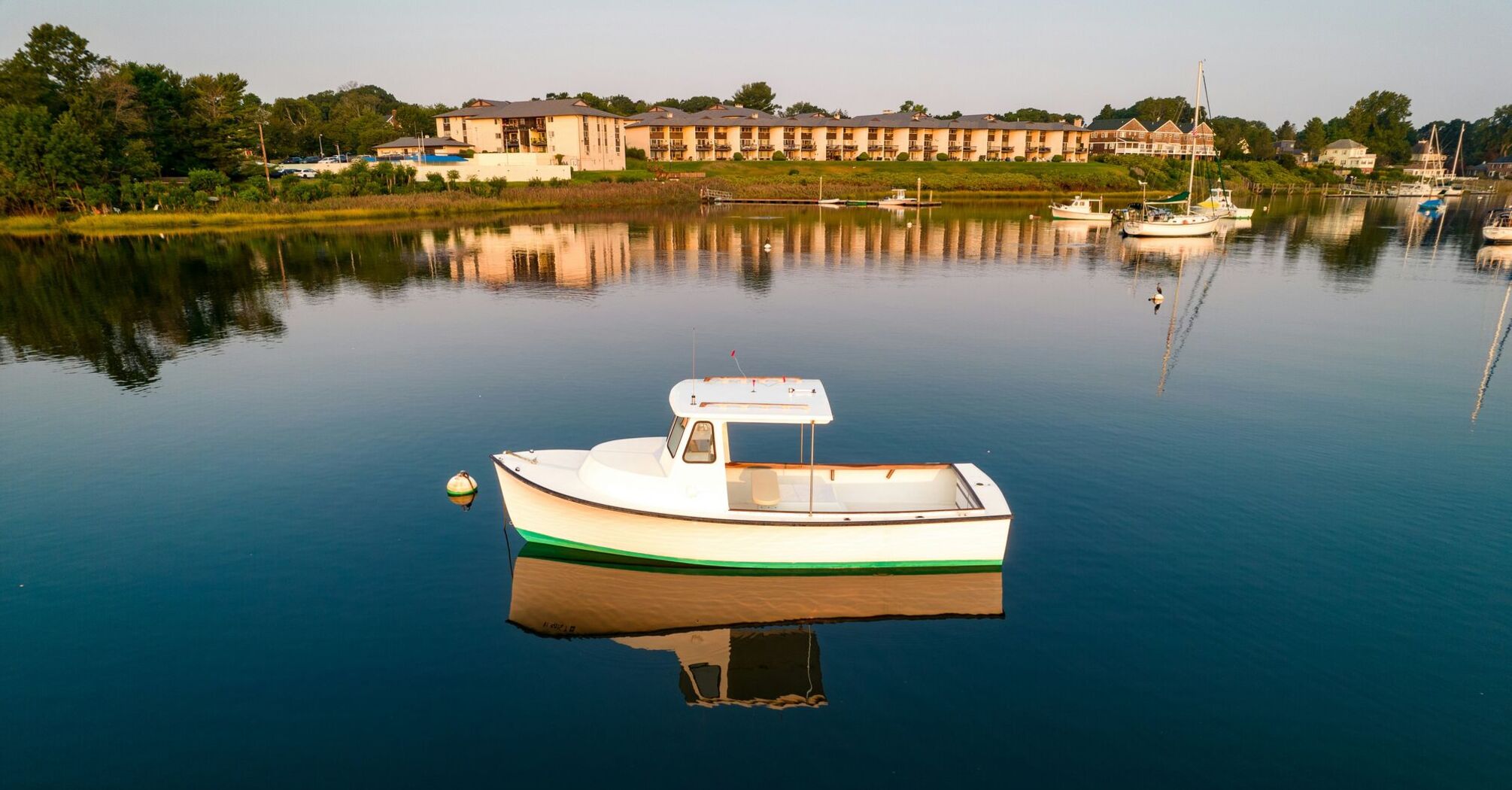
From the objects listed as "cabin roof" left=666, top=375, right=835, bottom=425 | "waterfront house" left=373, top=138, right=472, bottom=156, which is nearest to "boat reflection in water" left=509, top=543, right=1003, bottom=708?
"cabin roof" left=666, top=375, right=835, bottom=425

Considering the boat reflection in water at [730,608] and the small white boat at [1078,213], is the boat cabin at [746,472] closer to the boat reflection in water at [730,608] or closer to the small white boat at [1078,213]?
the boat reflection in water at [730,608]

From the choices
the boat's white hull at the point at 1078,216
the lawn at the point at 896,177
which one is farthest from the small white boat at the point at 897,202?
the boat's white hull at the point at 1078,216

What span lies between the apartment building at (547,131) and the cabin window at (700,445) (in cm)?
12844

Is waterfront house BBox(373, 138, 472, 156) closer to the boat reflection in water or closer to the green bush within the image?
the green bush

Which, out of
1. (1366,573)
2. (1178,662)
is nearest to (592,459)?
(1178,662)

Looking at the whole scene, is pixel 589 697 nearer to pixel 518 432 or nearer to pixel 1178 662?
pixel 1178 662

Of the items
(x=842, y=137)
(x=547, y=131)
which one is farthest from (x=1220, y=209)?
(x=547, y=131)

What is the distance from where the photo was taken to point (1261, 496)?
2152cm

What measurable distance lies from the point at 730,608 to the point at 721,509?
2194mm

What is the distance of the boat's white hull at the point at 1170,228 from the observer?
85.9m

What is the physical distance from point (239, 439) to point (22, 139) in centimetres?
8529

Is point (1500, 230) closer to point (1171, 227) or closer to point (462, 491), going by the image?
point (1171, 227)

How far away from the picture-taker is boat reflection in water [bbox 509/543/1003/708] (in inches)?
579

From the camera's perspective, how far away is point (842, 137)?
182 m
